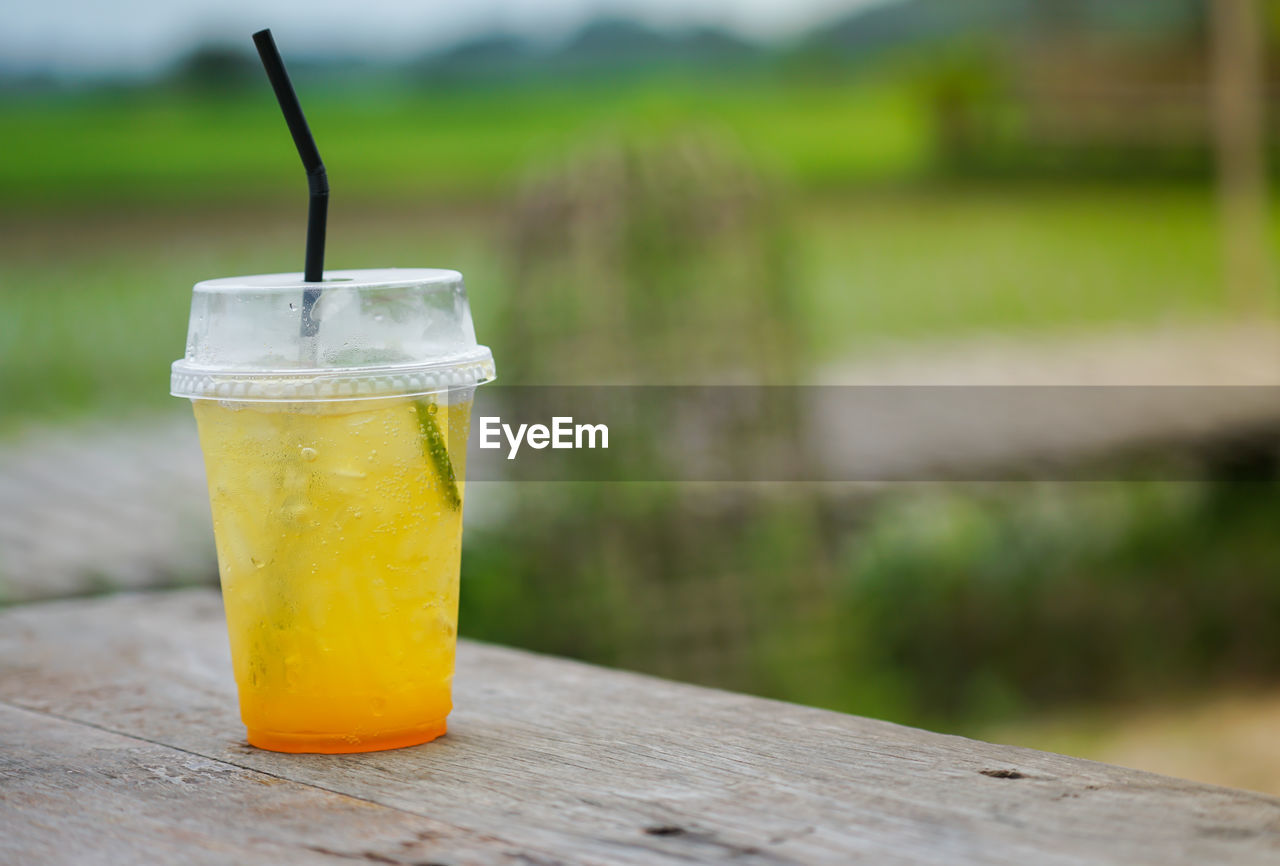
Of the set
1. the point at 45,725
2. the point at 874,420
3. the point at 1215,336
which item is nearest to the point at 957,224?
the point at 1215,336

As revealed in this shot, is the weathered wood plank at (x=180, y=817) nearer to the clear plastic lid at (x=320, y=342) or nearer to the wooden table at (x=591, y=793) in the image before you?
the wooden table at (x=591, y=793)

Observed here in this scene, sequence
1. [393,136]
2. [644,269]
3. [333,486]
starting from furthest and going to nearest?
[393,136], [644,269], [333,486]

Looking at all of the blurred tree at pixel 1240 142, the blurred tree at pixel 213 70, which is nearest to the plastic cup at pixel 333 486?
the blurred tree at pixel 1240 142

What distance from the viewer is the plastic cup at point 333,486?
729 mm

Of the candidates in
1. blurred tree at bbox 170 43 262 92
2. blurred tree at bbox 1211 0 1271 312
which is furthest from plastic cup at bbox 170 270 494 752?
blurred tree at bbox 170 43 262 92

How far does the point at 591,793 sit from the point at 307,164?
1.21 ft

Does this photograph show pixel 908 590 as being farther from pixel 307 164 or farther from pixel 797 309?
pixel 307 164

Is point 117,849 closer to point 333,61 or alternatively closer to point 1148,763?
point 1148,763

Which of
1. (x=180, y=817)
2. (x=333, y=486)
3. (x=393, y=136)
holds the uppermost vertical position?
(x=393, y=136)

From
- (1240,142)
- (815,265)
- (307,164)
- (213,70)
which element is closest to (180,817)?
(307,164)

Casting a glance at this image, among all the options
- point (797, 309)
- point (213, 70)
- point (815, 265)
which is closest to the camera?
point (797, 309)

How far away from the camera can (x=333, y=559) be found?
738 millimetres

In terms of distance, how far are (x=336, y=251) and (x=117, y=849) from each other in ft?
19.9

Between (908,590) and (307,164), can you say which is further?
(908,590)
